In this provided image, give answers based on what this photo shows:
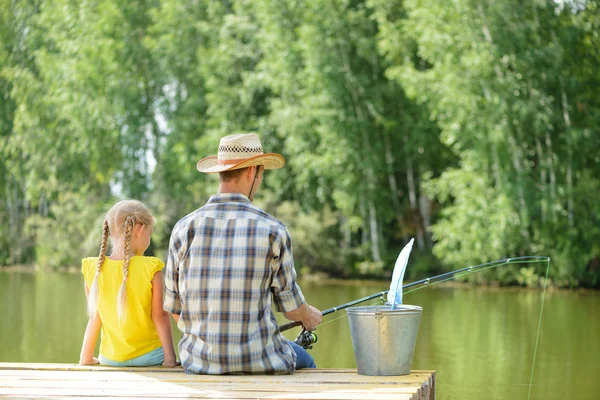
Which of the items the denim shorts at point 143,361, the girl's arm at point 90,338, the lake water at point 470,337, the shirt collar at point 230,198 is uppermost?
the shirt collar at point 230,198

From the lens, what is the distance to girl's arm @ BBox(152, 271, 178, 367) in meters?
4.12

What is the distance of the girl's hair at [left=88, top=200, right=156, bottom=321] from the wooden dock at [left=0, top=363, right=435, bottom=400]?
0.28 meters

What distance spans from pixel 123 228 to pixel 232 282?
28.8 inches

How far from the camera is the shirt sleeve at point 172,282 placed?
3.72 m

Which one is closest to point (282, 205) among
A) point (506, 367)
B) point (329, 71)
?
point (329, 71)

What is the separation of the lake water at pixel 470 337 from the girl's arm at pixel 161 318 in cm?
279

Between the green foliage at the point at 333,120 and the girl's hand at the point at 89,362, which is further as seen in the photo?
the green foliage at the point at 333,120

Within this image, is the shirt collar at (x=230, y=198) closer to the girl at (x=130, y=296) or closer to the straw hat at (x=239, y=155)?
the straw hat at (x=239, y=155)

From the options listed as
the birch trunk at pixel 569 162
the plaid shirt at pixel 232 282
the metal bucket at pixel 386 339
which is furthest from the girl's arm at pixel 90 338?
the birch trunk at pixel 569 162

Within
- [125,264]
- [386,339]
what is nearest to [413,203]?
[125,264]

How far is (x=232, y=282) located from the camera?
3.60 metres

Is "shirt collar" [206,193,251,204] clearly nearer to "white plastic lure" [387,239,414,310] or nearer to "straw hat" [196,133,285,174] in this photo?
"straw hat" [196,133,285,174]

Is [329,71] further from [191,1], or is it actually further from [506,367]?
[506,367]

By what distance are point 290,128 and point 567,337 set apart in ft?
38.5
